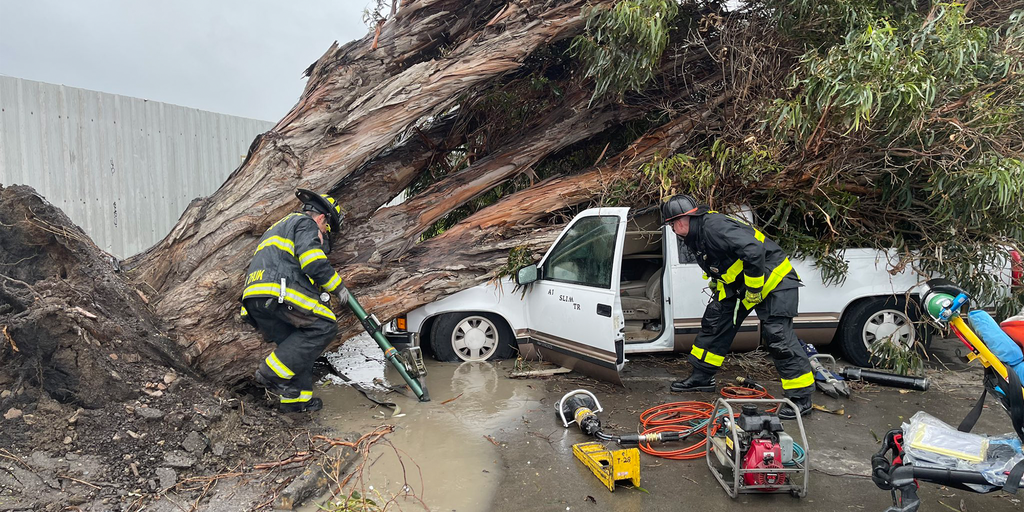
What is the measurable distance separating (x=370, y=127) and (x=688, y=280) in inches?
129

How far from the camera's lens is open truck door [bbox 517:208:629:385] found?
14.4 feet

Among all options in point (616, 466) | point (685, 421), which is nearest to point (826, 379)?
point (685, 421)

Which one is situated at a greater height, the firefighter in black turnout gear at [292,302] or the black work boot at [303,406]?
the firefighter in black turnout gear at [292,302]

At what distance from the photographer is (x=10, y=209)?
3.93m

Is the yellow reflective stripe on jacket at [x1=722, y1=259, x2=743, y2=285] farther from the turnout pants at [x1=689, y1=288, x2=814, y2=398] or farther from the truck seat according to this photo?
the truck seat

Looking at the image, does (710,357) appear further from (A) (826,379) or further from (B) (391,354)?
(B) (391,354)

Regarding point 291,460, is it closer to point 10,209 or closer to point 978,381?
point 10,209

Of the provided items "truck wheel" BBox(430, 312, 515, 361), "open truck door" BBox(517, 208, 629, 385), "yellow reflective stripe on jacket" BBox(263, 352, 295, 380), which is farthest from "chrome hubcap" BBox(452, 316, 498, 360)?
"yellow reflective stripe on jacket" BBox(263, 352, 295, 380)

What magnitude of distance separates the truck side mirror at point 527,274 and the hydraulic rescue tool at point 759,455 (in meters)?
2.30

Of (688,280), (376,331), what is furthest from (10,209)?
(688,280)

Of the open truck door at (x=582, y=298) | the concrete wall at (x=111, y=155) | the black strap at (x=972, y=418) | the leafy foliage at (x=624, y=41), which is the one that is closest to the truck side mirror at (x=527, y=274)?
the open truck door at (x=582, y=298)

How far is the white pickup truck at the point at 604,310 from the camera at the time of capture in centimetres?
454

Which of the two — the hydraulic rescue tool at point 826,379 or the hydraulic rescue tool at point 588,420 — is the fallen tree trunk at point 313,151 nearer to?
the hydraulic rescue tool at point 588,420

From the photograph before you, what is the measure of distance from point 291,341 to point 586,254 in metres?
2.42
